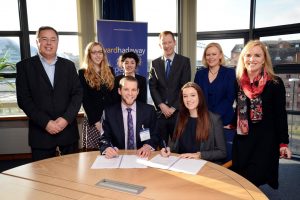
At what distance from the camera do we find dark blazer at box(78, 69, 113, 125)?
2.77 meters

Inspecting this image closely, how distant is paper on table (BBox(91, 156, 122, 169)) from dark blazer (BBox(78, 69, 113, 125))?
1.03 m

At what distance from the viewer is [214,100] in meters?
2.62

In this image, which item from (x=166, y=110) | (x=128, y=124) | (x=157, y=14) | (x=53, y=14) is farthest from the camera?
(x=157, y=14)

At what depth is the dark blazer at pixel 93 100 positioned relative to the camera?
2768 millimetres

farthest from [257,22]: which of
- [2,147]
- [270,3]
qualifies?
[2,147]

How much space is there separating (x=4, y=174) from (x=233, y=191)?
127 cm

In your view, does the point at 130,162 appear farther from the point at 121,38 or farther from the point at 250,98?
the point at 121,38

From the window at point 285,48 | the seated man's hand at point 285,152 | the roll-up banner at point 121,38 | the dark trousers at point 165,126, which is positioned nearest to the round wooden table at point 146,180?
the seated man's hand at point 285,152

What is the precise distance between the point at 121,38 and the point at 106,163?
2.95 m

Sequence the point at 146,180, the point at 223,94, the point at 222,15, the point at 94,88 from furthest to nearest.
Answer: the point at 222,15, the point at 94,88, the point at 223,94, the point at 146,180

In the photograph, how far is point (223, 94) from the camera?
102 inches

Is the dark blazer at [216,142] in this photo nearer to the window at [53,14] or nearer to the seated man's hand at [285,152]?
the seated man's hand at [285,152]

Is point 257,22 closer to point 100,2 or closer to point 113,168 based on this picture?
point 100,2

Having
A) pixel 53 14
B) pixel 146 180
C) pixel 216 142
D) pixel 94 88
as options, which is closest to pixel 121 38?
pixel 53 14
